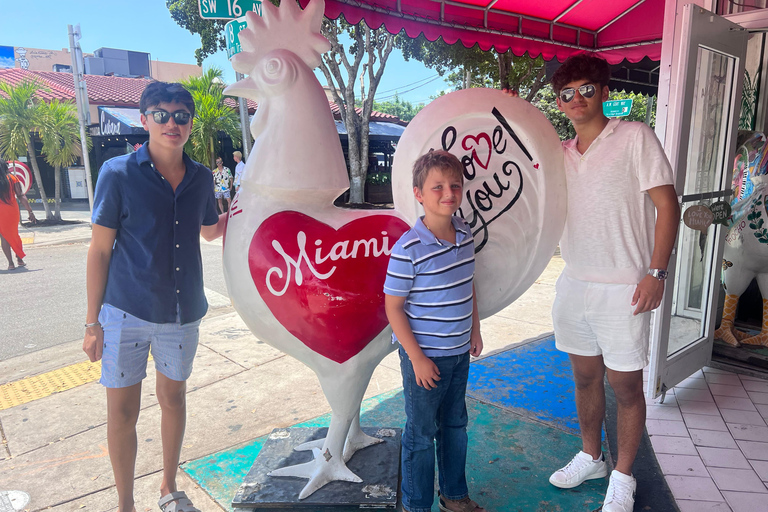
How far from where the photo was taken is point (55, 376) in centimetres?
381

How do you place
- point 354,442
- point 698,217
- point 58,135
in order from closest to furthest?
point 354,442, point 698,217, point 58,135

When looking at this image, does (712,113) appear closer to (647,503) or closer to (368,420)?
(647,503)

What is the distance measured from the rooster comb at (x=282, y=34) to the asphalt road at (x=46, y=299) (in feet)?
12.7

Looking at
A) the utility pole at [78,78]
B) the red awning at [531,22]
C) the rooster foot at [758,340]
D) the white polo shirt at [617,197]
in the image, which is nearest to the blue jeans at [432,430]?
the white polo shirt at [617,197]

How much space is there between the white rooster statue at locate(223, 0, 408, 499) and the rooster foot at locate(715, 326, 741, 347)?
320cm

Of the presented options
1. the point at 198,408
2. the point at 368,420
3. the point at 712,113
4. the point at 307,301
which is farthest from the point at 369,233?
the point at 712,113

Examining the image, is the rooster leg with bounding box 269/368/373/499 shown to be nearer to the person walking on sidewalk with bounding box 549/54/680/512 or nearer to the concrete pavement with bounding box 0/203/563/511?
the concrete pavement with bounding box 0/203/563/511

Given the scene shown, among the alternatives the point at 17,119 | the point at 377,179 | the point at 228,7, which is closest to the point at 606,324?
the point at 228,7

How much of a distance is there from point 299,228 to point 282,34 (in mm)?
753

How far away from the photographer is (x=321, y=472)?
2184 millimetres

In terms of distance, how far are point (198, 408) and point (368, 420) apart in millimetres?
1125

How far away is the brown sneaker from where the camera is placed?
207cm

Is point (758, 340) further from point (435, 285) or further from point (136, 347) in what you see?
point (136, 347)

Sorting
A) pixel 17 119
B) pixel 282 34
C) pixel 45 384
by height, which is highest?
pixel 17 119
